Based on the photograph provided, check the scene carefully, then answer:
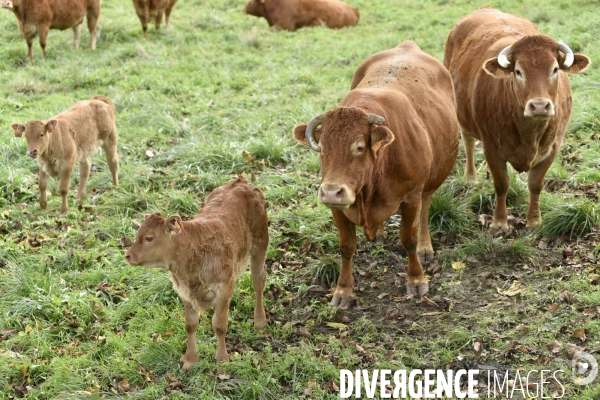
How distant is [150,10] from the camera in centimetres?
1664

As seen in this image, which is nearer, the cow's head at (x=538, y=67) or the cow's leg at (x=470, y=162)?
the cow's head at (x=538, y=67)

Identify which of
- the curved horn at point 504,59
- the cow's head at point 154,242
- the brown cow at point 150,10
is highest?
the curved horn at point 504,59

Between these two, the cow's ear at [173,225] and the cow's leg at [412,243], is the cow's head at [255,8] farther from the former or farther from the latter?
the cow's ear at [173,225]

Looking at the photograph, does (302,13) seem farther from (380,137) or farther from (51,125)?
(380,137)

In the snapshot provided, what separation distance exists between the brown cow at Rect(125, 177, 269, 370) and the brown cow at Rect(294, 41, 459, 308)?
2.61 ft

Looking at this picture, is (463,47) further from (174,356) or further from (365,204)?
(174,356)

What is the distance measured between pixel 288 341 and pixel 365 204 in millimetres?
1370

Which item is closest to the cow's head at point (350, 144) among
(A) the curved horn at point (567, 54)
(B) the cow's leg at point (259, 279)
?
(B) the cow's leg at point (259, 279)

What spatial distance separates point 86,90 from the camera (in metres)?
13.5

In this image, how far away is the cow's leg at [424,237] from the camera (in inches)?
305

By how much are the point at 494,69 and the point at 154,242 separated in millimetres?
4050

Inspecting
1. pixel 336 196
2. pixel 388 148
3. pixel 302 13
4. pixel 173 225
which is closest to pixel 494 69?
pixel 388 148

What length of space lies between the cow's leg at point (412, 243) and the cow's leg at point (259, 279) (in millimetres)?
1327

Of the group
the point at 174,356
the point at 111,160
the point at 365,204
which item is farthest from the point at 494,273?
the point at 111,160
